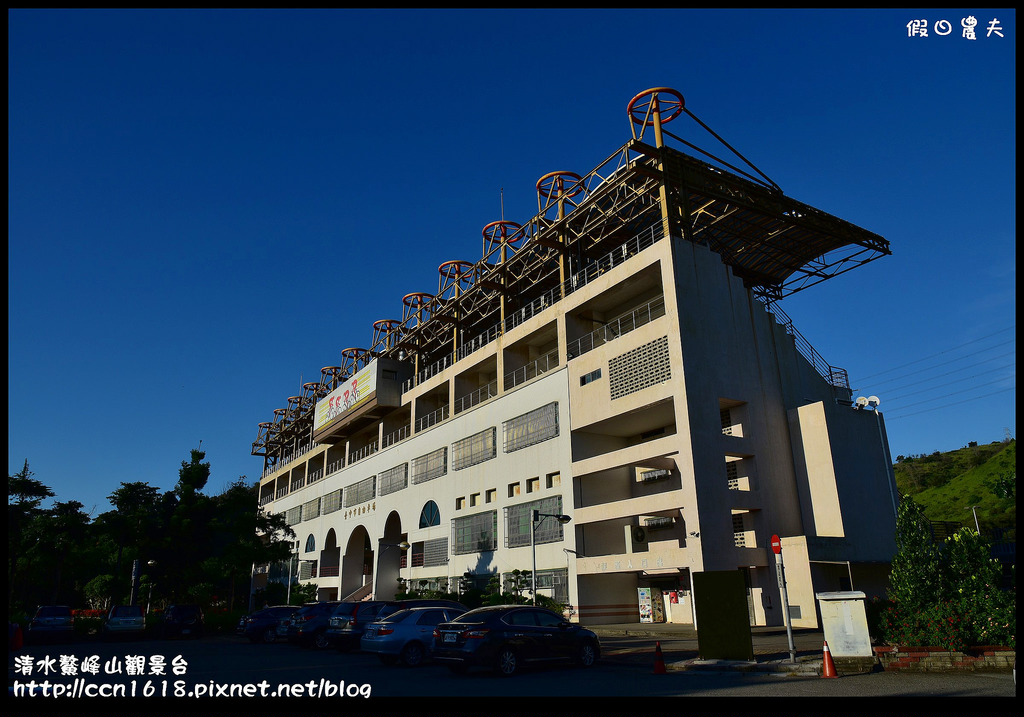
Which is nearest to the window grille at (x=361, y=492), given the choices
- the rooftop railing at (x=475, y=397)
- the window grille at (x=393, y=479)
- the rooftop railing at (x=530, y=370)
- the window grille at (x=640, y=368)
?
→ the window grille at (x=393, y=479)

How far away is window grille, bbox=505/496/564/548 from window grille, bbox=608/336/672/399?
631 centimetres

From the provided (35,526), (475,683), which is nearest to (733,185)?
(475,683)

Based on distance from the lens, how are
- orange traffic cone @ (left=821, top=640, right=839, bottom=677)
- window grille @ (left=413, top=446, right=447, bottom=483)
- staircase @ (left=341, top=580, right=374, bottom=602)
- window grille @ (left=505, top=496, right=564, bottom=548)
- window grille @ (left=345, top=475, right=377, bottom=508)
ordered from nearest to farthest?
orange traffic cone @ (left=821, top=640, right=839, bottom=677), window grille @ (left=505, top=496, right=564, bottom=548), window grille @ (left=413, top=446, right=447, bottom=483), staircase @ (left=341, top=580, right=374, bottom=602), window grille @ (left=345, top=475, right=377, bottom=508)

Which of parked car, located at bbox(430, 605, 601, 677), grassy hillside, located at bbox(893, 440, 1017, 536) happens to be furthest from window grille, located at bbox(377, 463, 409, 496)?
grassy hillside, located at bbox(893, 440, 1017, 536)

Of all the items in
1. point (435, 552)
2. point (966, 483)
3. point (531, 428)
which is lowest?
point (435, 552)

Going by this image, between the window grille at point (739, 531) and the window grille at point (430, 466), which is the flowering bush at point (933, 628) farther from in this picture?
A: the window grille at point (430, 466)

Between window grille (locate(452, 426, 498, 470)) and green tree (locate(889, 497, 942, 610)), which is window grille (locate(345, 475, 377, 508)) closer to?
window grille (locate(452, 426, 498, 470))

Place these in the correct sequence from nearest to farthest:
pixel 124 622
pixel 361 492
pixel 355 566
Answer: pixel 124 622 < pixel 361 492 < pixel 355 566

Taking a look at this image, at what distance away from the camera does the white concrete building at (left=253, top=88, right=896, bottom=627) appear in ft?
93.0

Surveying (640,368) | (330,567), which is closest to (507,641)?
(640,368)

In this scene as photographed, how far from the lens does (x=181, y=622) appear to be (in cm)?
3081

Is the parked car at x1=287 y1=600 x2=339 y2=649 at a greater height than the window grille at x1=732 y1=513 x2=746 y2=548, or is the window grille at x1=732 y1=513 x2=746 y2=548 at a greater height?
the window grille at x1=732 y1=513 x2=746 y2=548

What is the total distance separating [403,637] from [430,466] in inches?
1128

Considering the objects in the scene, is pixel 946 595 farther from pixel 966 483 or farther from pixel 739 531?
pixel 966 483
